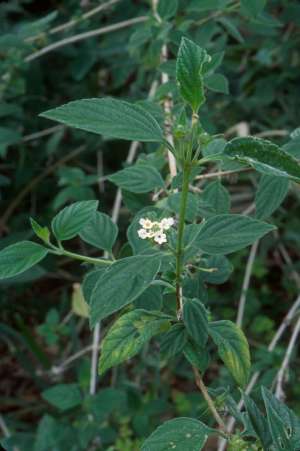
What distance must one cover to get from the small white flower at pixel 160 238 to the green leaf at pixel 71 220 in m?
0.08

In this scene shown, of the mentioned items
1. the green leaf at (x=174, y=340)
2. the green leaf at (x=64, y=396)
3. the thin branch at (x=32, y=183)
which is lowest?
the green leaf at (x=64, y=396)

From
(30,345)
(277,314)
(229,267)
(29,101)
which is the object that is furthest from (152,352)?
(229,267)

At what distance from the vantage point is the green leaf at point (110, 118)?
666 mm

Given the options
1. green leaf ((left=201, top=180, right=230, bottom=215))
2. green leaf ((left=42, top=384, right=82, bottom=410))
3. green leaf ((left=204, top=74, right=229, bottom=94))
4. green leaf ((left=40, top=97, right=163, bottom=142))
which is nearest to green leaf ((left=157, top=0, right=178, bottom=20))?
green leaf ((left=204, top=74, right=229, bottom=94))

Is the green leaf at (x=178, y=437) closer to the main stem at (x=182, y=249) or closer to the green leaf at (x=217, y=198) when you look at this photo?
the main stem at (x=182, y=249)

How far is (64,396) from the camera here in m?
1.42

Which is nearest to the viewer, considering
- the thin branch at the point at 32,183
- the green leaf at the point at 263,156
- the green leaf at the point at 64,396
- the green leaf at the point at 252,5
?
the green leaf at the point at 263,156

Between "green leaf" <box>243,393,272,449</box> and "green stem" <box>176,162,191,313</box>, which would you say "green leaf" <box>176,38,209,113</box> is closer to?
"green stem" <box>176,162,191,313</box>

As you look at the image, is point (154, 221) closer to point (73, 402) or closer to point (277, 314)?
point (73, 402)

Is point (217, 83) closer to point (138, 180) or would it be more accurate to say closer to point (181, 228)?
point (138, 180)

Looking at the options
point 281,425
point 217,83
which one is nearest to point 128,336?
point 281,425

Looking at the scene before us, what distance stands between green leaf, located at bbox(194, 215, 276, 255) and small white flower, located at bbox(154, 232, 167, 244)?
0.03 m

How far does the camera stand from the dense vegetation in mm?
716

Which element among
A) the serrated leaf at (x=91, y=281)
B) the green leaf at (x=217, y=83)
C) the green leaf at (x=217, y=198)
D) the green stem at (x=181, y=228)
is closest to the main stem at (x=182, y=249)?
the green stem at (x=181, y=228)
